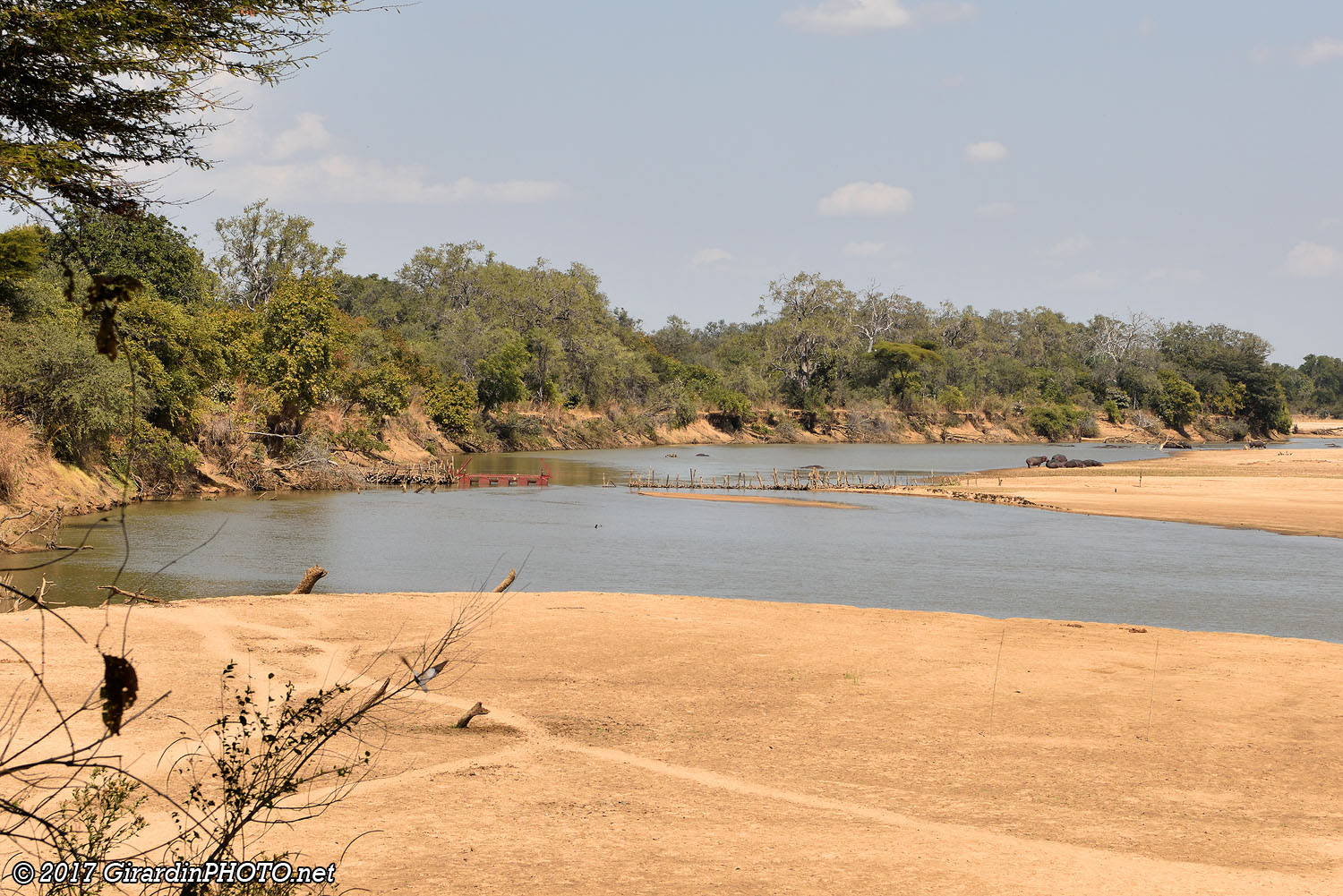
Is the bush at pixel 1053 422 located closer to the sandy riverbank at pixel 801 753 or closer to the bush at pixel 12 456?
the sandy riverbank at pixel 801 753

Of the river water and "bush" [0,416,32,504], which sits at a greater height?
"bush" [0,416,32,504]

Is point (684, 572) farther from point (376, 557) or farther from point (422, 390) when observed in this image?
point (422, 390)

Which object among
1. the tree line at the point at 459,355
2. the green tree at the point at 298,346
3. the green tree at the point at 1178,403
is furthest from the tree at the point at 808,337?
the green tree at the point at 298,346

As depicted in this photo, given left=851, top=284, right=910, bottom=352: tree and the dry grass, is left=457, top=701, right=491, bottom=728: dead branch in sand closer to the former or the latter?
the dry grass

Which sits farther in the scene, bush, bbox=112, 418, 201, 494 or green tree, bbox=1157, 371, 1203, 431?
green tree, bbox=1157, 371, 1203, 431

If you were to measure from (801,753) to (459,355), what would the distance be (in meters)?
79.5

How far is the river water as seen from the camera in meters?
25.3

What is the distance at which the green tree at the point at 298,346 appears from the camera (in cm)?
5347

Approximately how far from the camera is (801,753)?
11.9 metres

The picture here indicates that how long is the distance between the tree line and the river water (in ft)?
16.8

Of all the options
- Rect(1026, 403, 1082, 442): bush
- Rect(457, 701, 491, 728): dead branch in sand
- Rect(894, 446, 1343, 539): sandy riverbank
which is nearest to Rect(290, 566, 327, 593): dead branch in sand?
Rect(457, 701, 491, 728): dead branch in sand

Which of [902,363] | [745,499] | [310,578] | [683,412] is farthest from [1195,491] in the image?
[902,363]

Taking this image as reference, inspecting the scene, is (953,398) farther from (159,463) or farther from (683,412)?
(159,463)

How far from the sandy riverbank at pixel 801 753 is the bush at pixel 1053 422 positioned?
118 metres
